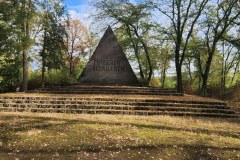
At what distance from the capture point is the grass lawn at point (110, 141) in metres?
7.95

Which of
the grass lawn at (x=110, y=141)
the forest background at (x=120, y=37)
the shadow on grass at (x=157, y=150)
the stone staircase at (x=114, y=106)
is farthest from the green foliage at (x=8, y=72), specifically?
the shadow on grass at (x=157, y=150)

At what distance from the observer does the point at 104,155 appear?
7.82m

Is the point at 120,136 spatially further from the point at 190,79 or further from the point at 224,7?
the point at 190,79

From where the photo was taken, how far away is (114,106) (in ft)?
53.9

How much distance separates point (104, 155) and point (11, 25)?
79.5 ft

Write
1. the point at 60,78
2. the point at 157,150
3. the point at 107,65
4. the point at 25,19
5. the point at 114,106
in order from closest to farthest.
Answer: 1. the point at 157,150
2. the point at 114,106
3. the point at 25,19
4. the point at 107,65
5. the point at 60,78

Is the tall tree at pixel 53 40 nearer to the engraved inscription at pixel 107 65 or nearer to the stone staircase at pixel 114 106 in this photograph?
the engraved inscription at pixel 107 65

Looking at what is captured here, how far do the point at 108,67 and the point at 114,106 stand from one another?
44.4 ft

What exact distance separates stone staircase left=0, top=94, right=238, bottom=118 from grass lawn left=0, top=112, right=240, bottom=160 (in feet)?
12.1

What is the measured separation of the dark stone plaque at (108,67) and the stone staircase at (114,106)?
39.4 feet

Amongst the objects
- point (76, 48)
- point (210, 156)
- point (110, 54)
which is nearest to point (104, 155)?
point (210, 156)

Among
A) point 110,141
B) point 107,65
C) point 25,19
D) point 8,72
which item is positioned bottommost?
point 110,141

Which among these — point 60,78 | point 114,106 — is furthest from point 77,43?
point 114,106

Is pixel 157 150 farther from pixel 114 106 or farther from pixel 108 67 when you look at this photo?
pixel 108 67
